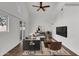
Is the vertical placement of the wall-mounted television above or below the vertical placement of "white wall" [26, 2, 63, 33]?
below

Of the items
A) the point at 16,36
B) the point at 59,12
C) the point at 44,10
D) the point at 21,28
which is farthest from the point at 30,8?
the point at 16,36

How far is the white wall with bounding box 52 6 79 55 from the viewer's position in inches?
129

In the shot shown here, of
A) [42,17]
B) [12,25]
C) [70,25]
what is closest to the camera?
[42,17]

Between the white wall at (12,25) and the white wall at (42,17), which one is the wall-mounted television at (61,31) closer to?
the white wall at (42,17)

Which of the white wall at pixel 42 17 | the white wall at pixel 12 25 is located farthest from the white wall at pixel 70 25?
the white wall at pixel 12 25

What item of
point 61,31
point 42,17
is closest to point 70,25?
point 61,31

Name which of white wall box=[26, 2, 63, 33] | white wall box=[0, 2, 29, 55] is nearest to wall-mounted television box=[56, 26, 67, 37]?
white wall box=[26, 2, 63, 33]

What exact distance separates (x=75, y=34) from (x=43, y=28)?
105 cm

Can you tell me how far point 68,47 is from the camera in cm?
326

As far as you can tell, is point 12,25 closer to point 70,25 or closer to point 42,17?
point 42,17

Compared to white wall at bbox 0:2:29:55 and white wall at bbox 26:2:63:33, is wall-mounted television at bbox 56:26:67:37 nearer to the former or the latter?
white wall at bbox 26:2:63:33

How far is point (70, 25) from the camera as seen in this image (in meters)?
3.78

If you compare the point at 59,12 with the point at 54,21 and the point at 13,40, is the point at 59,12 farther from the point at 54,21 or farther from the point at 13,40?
the point at 13,40

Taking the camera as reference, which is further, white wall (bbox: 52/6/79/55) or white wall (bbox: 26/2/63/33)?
white wall (bbox: 52/6/79/55)
